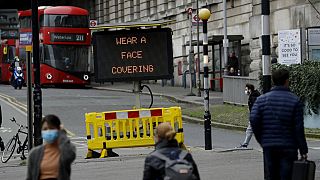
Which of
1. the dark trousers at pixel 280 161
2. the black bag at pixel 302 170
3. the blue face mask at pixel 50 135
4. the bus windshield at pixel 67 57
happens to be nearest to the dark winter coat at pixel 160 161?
the blue face mask at pixel 50 135

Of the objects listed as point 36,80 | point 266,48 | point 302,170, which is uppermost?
point 266,48

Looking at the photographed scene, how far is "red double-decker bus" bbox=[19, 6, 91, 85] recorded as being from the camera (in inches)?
1906

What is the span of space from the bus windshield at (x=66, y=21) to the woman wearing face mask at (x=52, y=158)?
40.2m

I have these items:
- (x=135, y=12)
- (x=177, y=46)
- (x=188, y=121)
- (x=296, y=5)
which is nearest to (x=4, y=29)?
(x=188, y=121)

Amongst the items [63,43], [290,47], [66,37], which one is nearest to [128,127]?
[290,47]

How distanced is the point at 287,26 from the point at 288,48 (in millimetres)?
7968

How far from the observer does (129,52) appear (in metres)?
22.0

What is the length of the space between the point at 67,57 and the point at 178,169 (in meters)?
42.7

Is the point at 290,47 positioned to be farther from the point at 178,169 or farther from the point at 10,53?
the point at 10,53

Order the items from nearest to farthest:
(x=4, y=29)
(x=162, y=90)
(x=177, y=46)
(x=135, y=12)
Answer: (x=4, y=29) → (x=162, y=90) → (x=177, y=46) → (x=135, y=12)

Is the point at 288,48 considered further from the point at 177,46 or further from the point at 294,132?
the point at 177,46

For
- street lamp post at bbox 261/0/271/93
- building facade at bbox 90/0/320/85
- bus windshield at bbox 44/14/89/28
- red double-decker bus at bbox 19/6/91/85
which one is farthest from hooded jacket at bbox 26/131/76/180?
bus windshield at bbox 44/14/89/28

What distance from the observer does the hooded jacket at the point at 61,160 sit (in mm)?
8266

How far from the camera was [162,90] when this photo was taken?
156 feet
